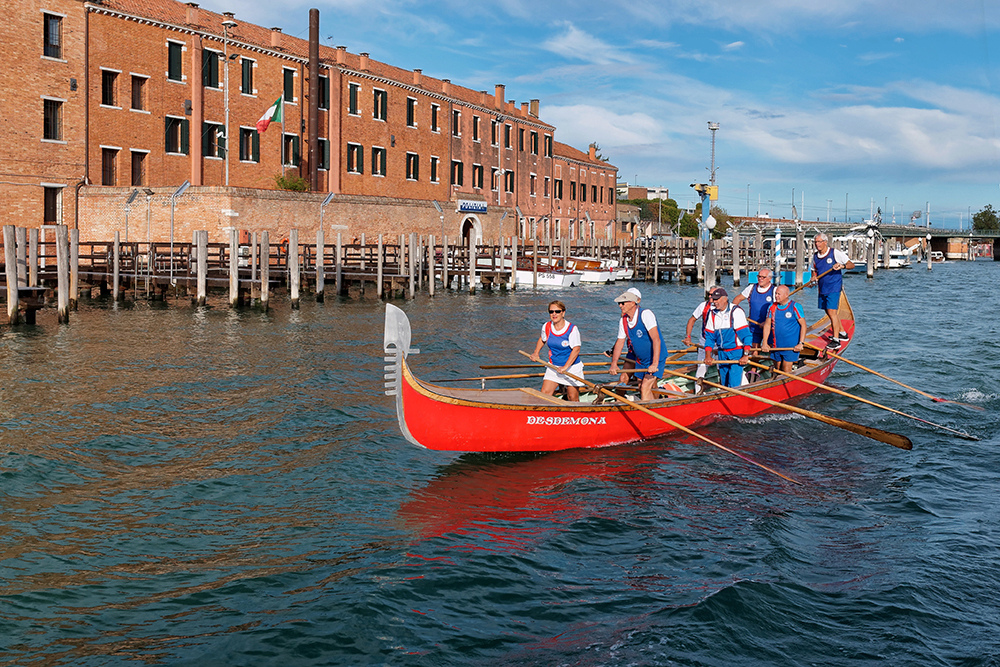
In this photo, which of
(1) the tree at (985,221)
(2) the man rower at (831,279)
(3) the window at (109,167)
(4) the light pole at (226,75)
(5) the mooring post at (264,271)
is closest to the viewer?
(2) the man rower at (831,279)

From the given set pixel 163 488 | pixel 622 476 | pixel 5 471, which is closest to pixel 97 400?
pixel 5 471

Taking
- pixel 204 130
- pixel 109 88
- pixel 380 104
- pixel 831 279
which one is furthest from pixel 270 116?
pixel 831 279

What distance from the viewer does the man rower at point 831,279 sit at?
15.4 m

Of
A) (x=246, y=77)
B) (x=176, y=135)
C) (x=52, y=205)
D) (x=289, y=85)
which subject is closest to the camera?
(x=52, y=205)

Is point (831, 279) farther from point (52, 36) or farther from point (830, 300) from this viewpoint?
point (52, 36)

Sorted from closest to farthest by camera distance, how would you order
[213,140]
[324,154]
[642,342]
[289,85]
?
1. [642,342]
2. [213,140]
3. [289,85]
4. [324,154]

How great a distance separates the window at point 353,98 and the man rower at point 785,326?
32.9 meters

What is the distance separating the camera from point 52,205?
3164 cm

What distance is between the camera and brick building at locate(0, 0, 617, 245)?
102ft

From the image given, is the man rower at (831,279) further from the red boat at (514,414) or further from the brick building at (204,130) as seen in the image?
the brick building at (204,130)

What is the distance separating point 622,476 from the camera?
380 inches

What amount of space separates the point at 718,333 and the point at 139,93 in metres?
28.8

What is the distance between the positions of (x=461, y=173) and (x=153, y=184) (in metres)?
21.2

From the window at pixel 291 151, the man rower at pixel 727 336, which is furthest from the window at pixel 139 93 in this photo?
the man rower at pixel 727 336
